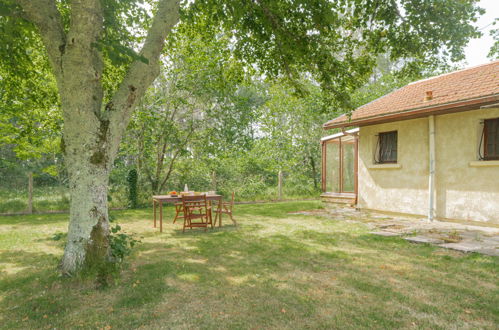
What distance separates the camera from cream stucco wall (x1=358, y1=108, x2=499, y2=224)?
7184 millimetres

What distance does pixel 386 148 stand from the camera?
9.68 m

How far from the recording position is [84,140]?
3734 millimetres

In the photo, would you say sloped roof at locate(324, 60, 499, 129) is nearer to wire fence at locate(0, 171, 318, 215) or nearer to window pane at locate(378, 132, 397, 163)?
window pane at locate(378, 132, 397, 163)

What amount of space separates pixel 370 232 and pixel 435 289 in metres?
3.27

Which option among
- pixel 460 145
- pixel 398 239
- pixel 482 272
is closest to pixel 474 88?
pixel 460 145

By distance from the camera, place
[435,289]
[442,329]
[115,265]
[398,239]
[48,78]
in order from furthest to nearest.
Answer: [48,78] → [398,239] → [115,265] → [435,289] → [442,329]

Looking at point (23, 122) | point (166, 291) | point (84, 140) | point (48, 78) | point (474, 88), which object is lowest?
point (166, 291)

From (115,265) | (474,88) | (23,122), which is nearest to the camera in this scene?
(115,265)

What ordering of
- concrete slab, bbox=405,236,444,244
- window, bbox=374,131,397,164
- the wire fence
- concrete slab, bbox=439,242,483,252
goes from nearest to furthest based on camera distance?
1. concrete slab, bbox=439,242,483,252
2. concrete slab, bbox=405,236,444,244
3. window, bbox=374,131,397,164
4. the wire fence

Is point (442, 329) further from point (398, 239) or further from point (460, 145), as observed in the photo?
point (460, 145)

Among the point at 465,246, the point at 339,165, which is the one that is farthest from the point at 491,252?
the point at 339,165

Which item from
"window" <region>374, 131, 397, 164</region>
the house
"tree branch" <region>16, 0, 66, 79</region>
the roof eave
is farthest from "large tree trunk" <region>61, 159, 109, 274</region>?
"window" <region>374, 131, 397, 164</region>

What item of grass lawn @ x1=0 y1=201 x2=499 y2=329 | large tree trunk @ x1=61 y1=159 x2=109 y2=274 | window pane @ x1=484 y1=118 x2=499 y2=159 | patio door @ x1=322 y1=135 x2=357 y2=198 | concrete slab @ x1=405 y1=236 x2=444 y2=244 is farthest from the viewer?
patio door @ x1=322 y1=135 x2=357 y2=198

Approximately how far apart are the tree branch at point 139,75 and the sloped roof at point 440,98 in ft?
16.0
